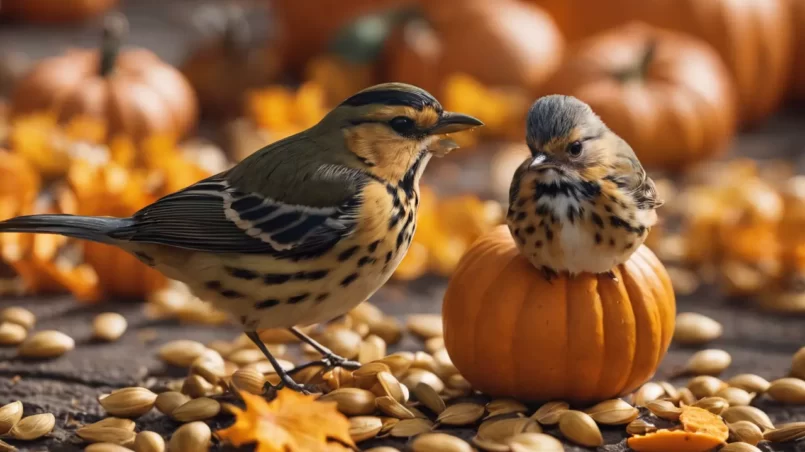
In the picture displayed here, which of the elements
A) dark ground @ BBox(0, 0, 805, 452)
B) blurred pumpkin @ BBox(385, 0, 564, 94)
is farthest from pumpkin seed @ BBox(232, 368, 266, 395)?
blurred pumpkin @ BBox(385, 0, 564, 94)

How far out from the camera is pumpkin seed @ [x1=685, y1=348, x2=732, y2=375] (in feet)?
13.0

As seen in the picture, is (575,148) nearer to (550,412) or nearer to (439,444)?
(550,412)

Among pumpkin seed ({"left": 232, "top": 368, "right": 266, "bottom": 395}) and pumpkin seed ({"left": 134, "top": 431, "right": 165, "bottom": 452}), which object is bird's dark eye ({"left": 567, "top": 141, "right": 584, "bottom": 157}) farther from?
pumpkin seed ({"left": 134, "top": 431, "right": 165, "bottom": 452})

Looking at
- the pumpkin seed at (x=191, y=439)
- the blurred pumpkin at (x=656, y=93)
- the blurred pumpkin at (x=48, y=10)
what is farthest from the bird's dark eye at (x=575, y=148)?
the blurred pumpkin at (x=48, y=10)

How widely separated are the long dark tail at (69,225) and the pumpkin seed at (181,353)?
2.07 feet

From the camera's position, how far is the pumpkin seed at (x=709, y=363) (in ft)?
13.0

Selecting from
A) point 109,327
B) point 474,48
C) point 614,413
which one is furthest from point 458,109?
point 614,413

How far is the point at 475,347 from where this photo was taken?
11.4 feet

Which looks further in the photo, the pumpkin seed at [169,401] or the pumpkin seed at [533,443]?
the pumpkin seed at [169,401]

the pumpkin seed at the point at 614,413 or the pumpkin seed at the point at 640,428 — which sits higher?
the pumpkin seed at the point at 614,413

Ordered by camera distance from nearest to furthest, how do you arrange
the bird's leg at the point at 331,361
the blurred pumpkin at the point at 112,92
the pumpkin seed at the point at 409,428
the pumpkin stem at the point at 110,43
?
1. the pumpkin seed at the point at 409,428
2. the bird's leg at the point at 331,361
3. the pumpkin stem at the point at 110,43
4. the blurred pumpkin at the point at 112,92

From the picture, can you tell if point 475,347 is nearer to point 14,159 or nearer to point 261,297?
point 261,297

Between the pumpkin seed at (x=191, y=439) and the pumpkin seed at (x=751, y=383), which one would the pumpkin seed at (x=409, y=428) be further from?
the pumpkin seed at (x=751, y=383)

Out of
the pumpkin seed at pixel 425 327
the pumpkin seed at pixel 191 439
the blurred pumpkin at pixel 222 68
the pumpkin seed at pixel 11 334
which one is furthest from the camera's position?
the blurred pumpkin at pixel 222 68
